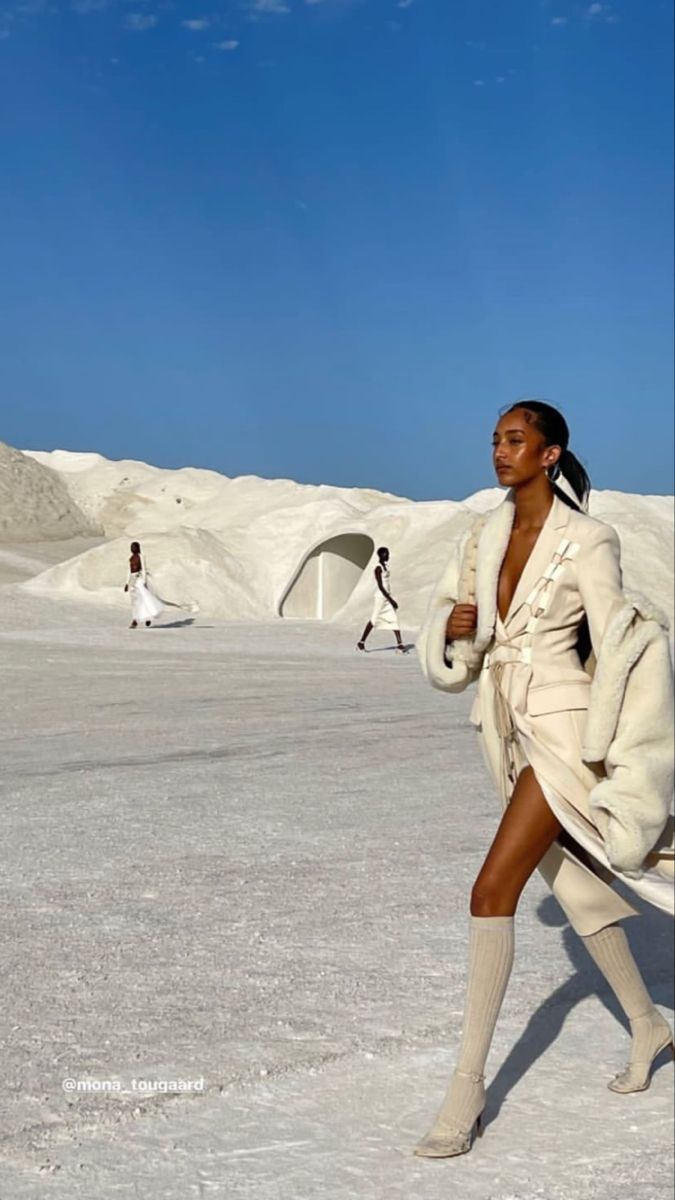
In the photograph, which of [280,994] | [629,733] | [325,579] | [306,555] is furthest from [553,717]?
[325,579]

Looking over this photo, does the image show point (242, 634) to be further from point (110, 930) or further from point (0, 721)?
point (110, 930)

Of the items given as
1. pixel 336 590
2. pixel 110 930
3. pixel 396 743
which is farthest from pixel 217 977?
pixel 336 590

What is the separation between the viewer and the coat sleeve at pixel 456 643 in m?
3.92

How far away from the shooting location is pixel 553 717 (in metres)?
3.65

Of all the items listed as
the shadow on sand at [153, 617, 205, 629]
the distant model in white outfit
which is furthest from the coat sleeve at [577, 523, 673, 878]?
the shadow on sand at [153, 617, 205, 629]

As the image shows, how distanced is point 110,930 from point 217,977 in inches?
26.9

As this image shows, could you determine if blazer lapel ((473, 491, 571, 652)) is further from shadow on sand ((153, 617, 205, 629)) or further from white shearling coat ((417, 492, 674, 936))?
shadow on sand ((153, 617, 205, 629))

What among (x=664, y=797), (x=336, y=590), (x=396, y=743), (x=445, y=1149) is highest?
(x=664, y=797)

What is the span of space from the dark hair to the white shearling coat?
139 mm

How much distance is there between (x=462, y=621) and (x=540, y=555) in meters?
0.31

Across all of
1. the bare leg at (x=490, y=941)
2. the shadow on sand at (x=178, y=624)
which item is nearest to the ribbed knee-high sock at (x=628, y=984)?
the bare leg at (x=490, y=941)

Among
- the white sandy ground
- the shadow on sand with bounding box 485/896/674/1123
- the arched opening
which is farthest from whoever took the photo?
the arched opening

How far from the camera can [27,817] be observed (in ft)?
24.3

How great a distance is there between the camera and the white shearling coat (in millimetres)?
3494
